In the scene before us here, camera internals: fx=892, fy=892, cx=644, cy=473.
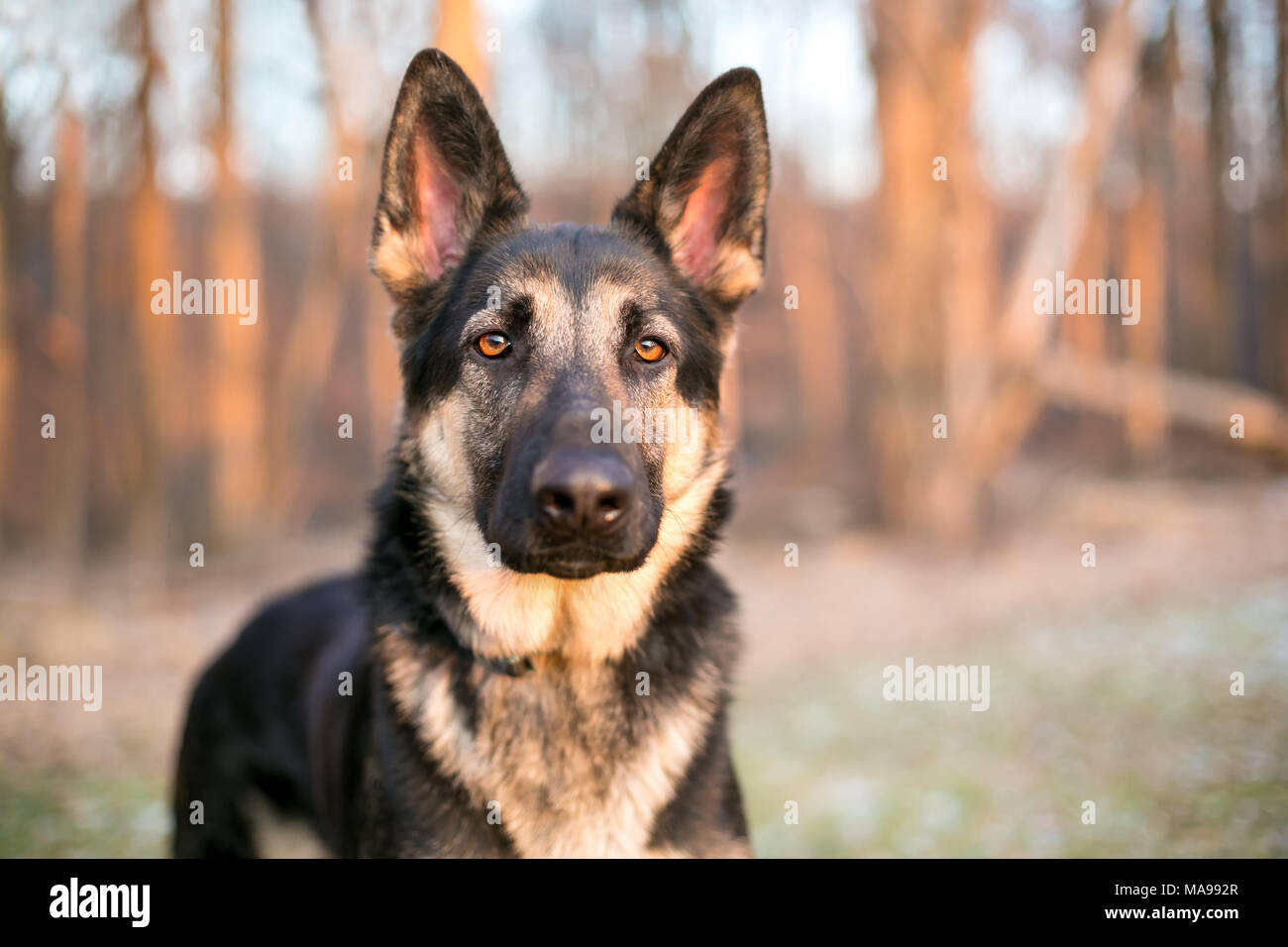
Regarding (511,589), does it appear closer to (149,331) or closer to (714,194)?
(714,194)

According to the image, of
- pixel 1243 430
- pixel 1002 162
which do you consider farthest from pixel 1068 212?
pixel 1002 162

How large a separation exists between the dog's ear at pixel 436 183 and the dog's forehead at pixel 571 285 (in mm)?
274

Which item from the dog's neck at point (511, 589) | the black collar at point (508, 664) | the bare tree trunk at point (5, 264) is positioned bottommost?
the black collar at point (508, 664)


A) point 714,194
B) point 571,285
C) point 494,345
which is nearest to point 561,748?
point 494,345

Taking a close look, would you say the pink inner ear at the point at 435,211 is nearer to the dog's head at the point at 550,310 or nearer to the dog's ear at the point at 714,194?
the dog's head at the point at 550,310

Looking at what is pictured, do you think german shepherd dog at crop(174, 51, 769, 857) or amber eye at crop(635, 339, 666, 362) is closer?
german shepherd dog at crop(174, 51, 769, 857)

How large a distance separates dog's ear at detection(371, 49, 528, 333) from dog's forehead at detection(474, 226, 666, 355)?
27cm

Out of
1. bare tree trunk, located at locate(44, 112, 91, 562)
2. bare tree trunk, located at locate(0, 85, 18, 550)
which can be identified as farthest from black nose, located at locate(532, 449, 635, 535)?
bare tree trunk, located at locate(44, 112, 91, 562)

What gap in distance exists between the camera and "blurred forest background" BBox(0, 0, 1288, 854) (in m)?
6.64

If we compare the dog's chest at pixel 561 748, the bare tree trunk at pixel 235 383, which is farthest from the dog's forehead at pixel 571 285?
the bare tree trunk at pixel 235 383

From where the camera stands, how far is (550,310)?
3.28 m

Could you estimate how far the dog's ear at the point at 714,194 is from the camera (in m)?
3.48

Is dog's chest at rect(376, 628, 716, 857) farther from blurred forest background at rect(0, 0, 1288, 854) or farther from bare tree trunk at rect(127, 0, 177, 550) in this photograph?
bare tree trunk at rect(127, 0, 177, 550)

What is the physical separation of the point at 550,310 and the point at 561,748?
1.56 m
